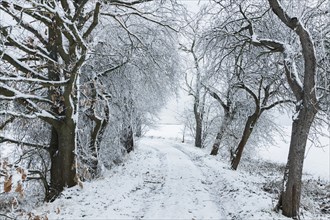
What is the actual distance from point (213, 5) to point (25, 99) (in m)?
5.96

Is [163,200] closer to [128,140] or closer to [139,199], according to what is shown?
[139,199]

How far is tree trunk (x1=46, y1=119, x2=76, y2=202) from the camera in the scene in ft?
30.9

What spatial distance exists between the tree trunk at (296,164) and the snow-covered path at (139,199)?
174cm

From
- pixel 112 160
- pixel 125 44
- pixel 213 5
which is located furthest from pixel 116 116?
pixel 213 5

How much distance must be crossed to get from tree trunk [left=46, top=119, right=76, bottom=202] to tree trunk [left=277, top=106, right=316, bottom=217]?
6.31 meters

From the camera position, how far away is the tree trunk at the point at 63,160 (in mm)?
9406

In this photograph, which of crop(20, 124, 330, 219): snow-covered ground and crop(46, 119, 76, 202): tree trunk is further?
crop(46, 119, 76, 202): tree trunk

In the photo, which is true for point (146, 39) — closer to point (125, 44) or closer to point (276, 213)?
point (125, 44)

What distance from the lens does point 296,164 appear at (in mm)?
7574

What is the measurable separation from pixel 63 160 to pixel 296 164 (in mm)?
6958

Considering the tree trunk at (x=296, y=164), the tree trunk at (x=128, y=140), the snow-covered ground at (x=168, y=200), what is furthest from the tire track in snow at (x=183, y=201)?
the tree trunk at (x=128, y=140)

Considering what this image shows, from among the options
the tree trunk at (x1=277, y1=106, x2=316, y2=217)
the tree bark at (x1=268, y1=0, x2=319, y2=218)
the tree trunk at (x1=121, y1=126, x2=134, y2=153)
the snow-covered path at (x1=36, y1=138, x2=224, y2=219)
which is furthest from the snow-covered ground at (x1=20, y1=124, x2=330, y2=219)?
the tree trunk at (x1=121, y1=126, x2=134, y2=153)

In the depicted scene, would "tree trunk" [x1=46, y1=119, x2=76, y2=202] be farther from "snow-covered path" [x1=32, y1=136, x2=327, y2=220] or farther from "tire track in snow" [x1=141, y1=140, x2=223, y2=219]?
"tire track in snow" [x1=141, y1=140, x2=223, y2=219]

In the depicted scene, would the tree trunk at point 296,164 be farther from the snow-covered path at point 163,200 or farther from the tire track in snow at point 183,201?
the tire track in snow at point 183,201
